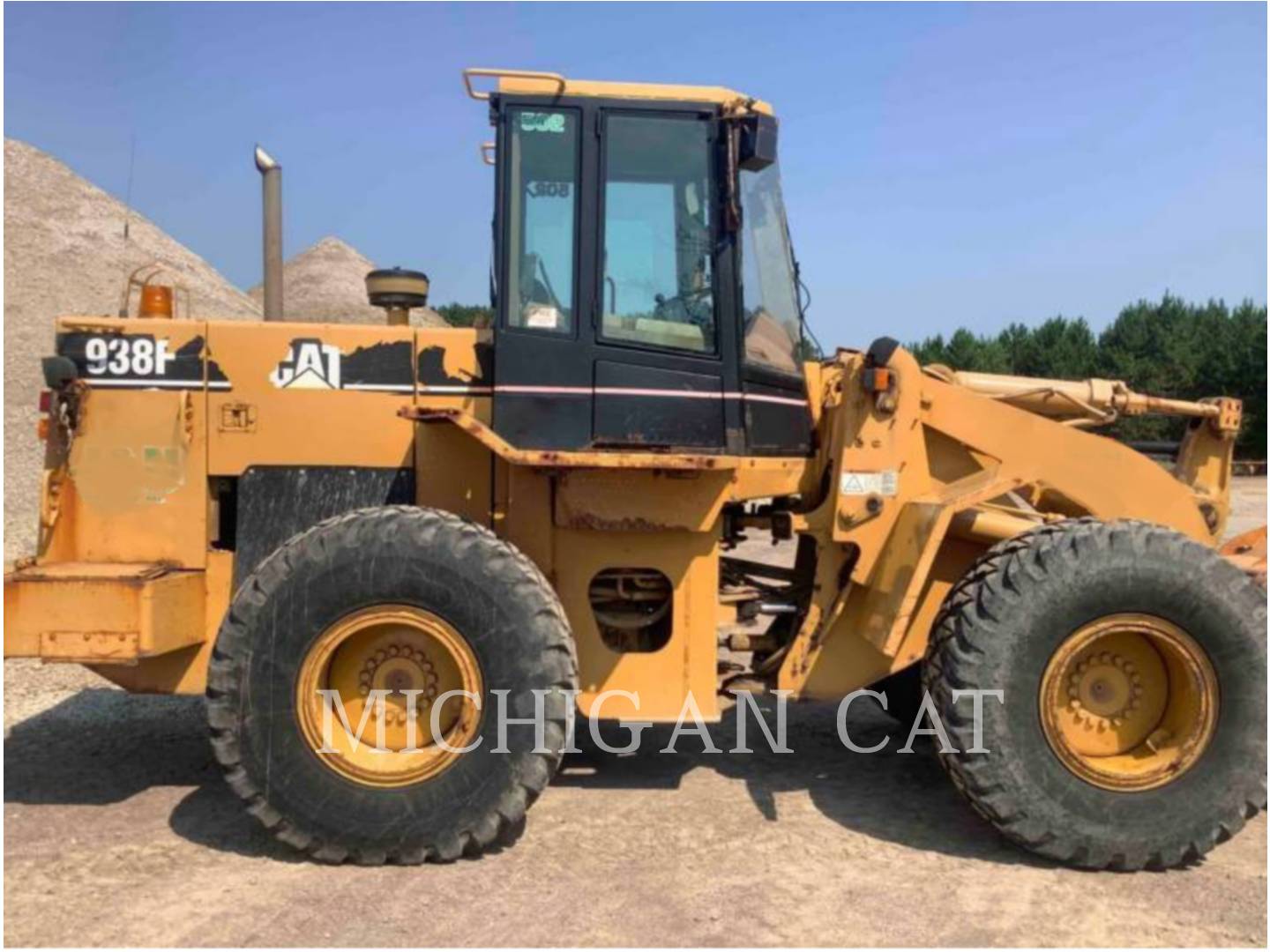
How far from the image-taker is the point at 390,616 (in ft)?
14.0

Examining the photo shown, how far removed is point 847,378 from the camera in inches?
192

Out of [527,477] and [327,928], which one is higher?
[527,477]

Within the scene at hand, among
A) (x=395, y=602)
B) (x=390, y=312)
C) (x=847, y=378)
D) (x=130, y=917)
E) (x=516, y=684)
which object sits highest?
(x=390, y=312)

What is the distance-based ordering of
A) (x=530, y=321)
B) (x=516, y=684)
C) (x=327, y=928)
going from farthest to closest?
(x=530, y=321), (x=516, y=684), (x=327, y=928)

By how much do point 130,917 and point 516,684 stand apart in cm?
156

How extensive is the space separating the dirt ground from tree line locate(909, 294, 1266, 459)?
117ft

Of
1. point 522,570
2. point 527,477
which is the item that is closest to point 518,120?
point 527,477

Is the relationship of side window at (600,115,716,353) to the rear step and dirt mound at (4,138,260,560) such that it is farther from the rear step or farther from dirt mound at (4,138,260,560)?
dirt mound at (4,138,260,560)

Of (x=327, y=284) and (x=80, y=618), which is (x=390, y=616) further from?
(x=327, y=284)

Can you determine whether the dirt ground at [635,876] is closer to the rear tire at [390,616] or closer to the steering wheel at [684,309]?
the rear tire at [390,616]

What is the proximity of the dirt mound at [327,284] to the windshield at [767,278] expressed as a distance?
13183 mm

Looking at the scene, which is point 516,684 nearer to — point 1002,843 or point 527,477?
point 527,477

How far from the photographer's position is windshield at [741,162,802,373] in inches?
190

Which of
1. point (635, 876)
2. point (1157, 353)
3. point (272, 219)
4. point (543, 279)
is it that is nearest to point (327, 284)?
point (272, 219)
